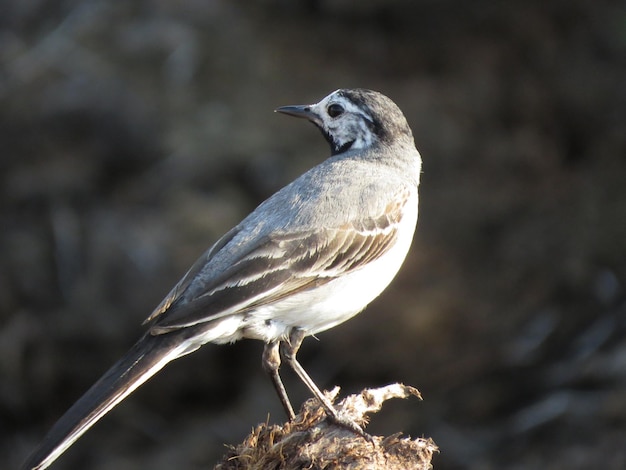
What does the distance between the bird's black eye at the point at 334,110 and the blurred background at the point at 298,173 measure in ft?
15.2

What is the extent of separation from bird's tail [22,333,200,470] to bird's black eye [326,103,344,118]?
6.97 ft

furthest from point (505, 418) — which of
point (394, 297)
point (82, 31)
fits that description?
point (82, 31)

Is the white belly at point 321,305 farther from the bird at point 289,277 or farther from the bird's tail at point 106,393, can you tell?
the bird's tail at point 106,393

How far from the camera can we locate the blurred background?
11.8 meters

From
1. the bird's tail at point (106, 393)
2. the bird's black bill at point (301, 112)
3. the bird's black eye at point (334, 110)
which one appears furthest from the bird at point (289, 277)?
the bird's black bill at point (301, 112)

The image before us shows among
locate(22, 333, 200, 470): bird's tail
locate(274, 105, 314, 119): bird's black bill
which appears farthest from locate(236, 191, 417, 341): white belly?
locate(274, 105, 314, 119): bird's black bill

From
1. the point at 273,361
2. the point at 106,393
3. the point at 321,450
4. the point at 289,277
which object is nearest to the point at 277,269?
the point at 289,277

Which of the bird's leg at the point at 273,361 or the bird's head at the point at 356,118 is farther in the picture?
the bird's head at the point at 356,118

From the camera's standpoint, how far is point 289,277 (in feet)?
21.8

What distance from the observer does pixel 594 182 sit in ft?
41.8

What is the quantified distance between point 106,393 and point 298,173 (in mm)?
6963

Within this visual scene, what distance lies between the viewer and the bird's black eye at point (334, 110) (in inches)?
305

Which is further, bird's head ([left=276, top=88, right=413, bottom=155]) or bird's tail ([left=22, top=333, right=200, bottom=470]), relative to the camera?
bird's head ([left=276, top=88, right=413, bottom=155])

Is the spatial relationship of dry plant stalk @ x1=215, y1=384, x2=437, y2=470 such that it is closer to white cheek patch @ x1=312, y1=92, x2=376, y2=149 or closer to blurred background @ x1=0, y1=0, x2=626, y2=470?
white cheek patch @ x1=312, y1=92, x2=376, y2=149
